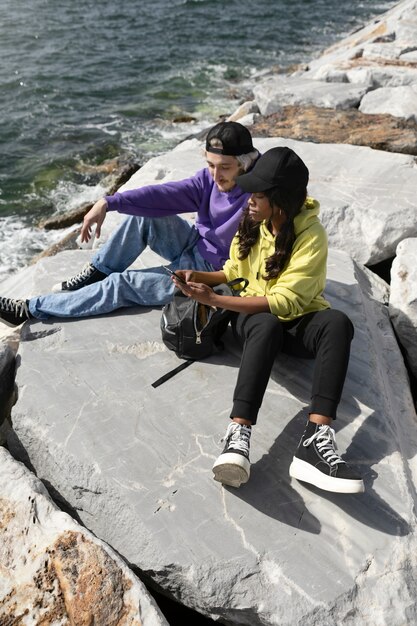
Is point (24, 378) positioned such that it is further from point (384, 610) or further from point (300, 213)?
point (384, 610)

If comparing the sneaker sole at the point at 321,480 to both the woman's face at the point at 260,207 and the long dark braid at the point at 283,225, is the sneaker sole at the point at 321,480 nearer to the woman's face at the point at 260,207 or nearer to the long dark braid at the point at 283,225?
the long dark braid at the point at 283,225

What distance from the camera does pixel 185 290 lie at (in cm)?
352

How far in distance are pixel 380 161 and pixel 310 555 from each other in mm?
4867

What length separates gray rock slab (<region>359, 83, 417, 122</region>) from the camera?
845cm

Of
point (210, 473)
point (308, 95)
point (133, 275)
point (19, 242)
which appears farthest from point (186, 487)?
point (308, 95)

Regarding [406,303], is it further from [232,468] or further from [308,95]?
[308,95]

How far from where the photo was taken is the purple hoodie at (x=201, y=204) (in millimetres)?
4246

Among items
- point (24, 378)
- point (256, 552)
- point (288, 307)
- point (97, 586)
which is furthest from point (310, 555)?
point (24, 378)

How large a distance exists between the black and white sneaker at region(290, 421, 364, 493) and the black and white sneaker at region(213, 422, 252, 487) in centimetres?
26

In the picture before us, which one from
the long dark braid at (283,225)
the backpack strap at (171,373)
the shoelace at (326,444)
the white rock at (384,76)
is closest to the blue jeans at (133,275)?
the backpack strap at (171,373)

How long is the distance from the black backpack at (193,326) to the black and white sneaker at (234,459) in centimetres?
84

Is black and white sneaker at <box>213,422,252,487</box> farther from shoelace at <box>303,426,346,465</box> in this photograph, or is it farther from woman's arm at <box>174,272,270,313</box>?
woman's arm at <box>174,272,270,313</box>

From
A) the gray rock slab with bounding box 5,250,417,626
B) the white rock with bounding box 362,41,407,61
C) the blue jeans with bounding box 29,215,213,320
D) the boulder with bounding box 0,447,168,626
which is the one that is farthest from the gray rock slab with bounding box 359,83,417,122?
Result: the boulder with bounding box 0,447,168,626

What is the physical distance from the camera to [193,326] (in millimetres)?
3928
